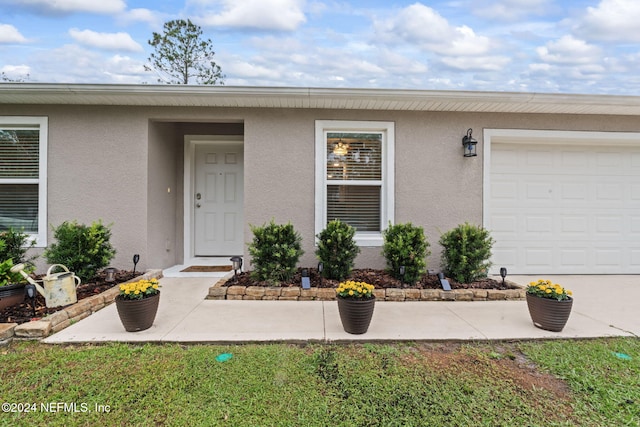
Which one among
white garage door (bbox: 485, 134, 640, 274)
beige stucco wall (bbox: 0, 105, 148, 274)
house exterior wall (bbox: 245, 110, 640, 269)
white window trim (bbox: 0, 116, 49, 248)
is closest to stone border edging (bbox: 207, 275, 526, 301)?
house exterior wall (bbox: 245, 110, 640, 269)

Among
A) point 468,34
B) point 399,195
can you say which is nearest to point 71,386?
point 399,195

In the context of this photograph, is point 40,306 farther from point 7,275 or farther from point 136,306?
point 136,306

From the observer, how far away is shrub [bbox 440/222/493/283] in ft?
13.2

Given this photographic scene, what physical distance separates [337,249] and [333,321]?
1.13 metres

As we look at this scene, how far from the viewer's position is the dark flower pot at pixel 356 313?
2.65m

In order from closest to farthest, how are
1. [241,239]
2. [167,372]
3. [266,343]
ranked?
[167,372] → [266,343] → [241,239]

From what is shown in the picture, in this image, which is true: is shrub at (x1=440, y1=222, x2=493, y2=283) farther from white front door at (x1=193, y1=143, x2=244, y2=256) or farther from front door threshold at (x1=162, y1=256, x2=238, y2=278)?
white front door at (x1=193, y1=143, x2=244, y2=256)

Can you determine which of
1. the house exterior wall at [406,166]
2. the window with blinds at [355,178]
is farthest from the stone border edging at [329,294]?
the window with blinds at [355,178]

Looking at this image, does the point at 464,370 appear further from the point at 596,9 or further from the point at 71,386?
the point at 596,9

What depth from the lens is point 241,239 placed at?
5.85m

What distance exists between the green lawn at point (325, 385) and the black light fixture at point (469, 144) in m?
2.83

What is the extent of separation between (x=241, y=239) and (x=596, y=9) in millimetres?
9062

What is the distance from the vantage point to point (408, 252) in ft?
12.7

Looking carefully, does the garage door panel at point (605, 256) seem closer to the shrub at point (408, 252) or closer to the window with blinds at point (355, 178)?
the shrub at point (408, 252)
